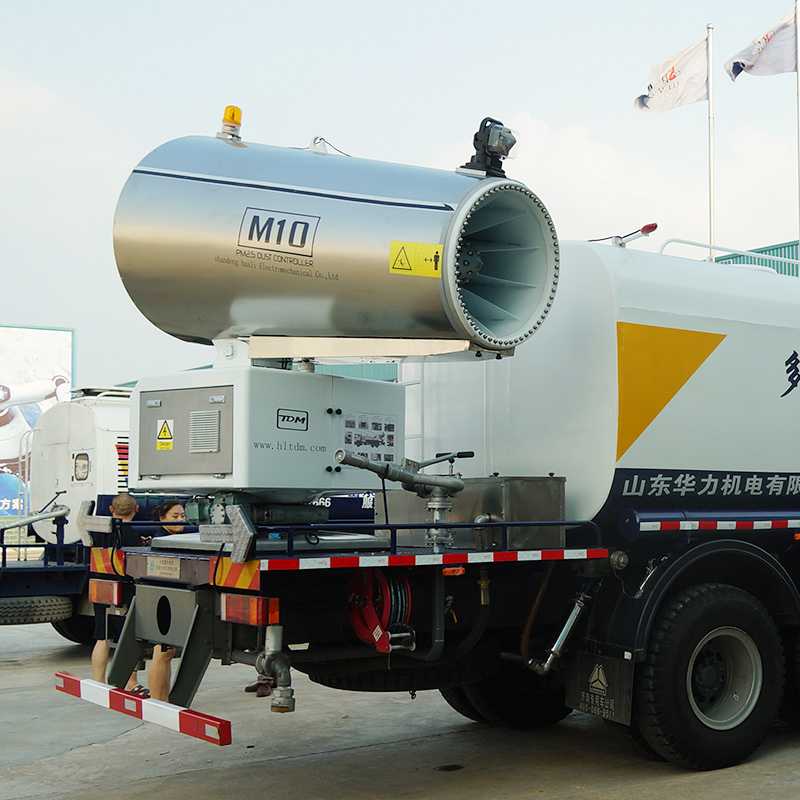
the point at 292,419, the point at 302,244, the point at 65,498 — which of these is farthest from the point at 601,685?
the point at 65,498

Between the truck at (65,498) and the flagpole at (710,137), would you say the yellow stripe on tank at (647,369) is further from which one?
the flagpole at (710,137)

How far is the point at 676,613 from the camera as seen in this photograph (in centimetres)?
591

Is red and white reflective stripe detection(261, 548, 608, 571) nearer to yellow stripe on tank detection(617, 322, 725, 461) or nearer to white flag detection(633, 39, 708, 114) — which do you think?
yellow stripe on tank detection(617, 322, 725, 461)

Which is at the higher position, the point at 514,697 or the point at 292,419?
the point at 292,419

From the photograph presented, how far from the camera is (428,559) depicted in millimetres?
5164

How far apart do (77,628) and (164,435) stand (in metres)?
6.65

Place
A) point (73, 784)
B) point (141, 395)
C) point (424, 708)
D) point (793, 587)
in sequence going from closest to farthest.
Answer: point (141, 395) < point (73, 784) < point (793, 587) < point (424, 708)

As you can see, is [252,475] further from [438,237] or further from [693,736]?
[693,736]

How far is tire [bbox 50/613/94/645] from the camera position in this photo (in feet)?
36.7

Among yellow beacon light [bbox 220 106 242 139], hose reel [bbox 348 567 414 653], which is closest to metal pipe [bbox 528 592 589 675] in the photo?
hose reel [bbox 348 567 414 653]

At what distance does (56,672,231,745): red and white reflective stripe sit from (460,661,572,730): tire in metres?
2.64

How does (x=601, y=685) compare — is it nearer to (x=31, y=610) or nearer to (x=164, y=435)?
(x=164, y=435)

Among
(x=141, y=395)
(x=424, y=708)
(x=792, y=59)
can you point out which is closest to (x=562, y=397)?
(x=141, y=395)

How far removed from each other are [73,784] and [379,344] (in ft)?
10.4
